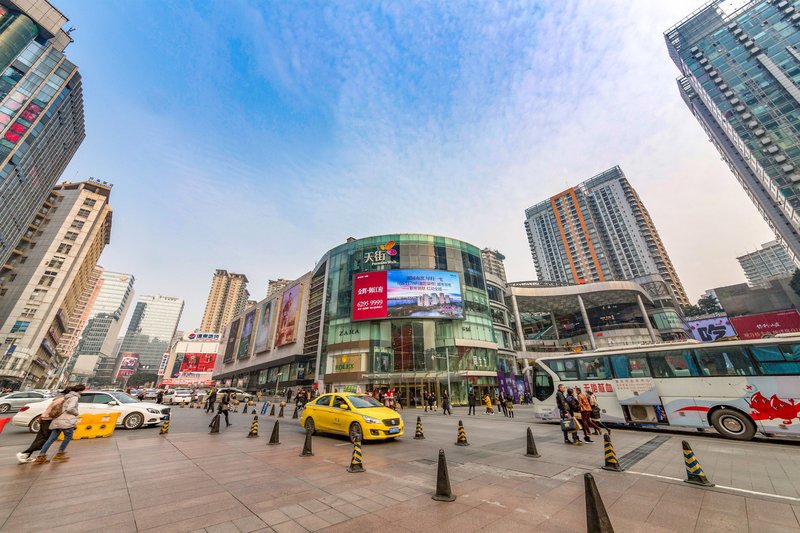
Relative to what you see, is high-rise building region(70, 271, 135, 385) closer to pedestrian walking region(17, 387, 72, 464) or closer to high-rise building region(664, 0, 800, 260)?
pedestrian walking region(17, 387, 72, 464)

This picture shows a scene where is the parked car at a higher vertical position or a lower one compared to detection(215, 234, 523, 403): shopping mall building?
lower

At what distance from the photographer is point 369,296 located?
131ft

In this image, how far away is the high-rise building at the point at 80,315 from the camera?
123562mm

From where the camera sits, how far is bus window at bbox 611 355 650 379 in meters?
14.0

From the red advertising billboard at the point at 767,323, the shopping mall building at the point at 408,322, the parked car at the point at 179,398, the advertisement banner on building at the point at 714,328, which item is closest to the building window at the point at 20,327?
the parked car at the point at 179,398

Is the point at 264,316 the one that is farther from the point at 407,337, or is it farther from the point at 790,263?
the point at 790,263

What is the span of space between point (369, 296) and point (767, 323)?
64765 mm

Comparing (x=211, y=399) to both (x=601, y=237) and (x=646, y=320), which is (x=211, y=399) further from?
(x=601, y=237)

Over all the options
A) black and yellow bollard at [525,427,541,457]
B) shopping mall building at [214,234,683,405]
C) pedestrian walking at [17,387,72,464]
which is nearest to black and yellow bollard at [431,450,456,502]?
black and yellow bollard at [525,427,541,457]

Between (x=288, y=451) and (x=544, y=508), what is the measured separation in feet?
24.6

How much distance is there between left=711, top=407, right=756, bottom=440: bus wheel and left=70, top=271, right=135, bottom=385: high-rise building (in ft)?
641

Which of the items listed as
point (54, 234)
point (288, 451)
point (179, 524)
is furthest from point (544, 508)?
point (54, 234)

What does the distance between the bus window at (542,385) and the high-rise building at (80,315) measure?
16000cm

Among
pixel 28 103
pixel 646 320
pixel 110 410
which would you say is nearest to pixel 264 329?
pixel 28 103
